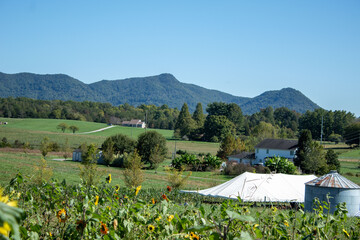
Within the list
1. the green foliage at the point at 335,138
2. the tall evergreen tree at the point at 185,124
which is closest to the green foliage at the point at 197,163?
the tall evergreen tree at the point at 185,124

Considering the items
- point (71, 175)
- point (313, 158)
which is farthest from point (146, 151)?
point (313, 158)

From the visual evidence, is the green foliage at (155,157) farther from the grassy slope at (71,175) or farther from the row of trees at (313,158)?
the row of trees at (313,158)

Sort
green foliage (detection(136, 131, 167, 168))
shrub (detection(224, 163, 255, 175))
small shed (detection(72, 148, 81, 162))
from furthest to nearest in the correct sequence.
Result: small shed (detection(72, 148, 81, 162)), green foliage (detection(136, 131, 167, 168)), shrub (detection(224, 163, 255, 175))

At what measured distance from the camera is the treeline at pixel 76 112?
349 ft

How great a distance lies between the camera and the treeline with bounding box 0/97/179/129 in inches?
4193

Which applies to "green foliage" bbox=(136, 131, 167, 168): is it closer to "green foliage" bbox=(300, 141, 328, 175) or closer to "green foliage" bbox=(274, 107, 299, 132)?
"green foliage" bbox=(300, 141, 328, 175)

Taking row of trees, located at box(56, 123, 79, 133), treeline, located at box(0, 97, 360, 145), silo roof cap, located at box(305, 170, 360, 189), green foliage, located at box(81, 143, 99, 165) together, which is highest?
treeline, located at box(0, 97, 360, 145)

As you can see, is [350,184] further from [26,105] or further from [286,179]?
[26,105]

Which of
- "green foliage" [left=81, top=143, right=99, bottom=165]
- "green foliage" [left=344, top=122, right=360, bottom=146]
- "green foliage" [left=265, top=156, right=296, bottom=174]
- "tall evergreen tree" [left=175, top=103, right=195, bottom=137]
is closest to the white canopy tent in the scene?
"green foliage" [left=81, top=143, right=99, bottom=165]

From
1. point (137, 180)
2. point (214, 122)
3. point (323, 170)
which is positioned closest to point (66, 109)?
point (214, 122)

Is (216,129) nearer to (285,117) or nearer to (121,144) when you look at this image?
(121,144)

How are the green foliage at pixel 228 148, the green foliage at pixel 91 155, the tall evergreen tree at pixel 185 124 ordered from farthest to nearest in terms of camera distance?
the tall evergreen tree at pixel 185 124
the green foliage at pixel 228 148
the green foliage at pixel 91 155

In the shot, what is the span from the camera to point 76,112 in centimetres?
11644

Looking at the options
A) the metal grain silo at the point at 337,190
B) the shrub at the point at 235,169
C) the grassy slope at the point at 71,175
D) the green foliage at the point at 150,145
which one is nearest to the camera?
the metal grain silo at the point at 337,190
